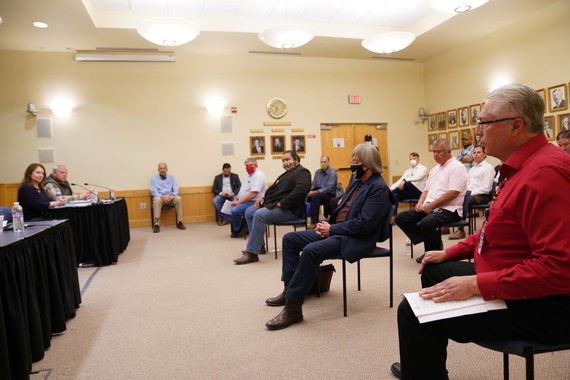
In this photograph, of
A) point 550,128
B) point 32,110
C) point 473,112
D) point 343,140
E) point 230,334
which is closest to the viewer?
point 230,334

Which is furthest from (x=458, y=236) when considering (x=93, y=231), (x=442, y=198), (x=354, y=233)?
(x=93, y=231)

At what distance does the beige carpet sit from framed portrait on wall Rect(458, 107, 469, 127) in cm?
511

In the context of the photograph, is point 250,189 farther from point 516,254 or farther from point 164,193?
point 516,254

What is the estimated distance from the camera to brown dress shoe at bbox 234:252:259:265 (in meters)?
4.59

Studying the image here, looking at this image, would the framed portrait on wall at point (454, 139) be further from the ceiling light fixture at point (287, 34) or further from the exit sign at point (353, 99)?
the ceiling light fixture at point (287, 34)

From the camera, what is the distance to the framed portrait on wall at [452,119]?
864 centimetres

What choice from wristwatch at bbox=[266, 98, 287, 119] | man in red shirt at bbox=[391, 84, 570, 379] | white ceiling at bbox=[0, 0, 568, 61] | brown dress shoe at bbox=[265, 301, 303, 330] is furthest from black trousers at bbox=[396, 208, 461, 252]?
wristwatch at bbox=[266, 98, 287, 119]

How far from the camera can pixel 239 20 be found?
7027 millimetres

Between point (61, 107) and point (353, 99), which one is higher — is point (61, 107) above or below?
below

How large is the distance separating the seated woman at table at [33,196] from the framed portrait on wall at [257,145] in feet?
15.4

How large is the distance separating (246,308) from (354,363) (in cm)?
119

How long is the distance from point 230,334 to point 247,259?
1.95 meters

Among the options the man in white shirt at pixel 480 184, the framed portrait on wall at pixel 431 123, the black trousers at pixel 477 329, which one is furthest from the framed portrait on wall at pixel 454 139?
the black trousers at pixel 477 329

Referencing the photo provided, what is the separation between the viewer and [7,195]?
747 cm
